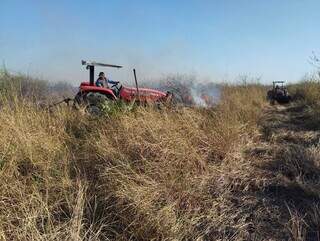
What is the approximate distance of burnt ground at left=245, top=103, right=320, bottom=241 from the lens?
3719 mm

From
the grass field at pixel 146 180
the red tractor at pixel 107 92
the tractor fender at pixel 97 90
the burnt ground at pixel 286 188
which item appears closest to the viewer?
the grass field at pixel 146 180

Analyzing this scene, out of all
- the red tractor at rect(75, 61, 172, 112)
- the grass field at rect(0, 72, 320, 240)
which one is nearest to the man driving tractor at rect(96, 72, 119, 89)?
the red tractor at rect(75, 61, 172, 112)

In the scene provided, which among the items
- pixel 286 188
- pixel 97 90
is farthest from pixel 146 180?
pixel 97 90

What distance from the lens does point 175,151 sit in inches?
191

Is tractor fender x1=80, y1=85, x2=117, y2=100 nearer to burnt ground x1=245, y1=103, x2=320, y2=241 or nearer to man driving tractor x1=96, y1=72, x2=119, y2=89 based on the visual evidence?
man driving tractor x1=96, y1=72, x2=119, y2=89

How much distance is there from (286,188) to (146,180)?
1.56m

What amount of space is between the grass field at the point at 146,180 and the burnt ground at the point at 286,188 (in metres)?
0.01

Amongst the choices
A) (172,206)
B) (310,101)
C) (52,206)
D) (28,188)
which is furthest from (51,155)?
(310,101)

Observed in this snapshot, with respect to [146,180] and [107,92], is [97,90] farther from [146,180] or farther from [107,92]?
[146,180]

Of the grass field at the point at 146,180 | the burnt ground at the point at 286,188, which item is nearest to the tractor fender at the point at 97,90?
the grass field at the point at 146,180

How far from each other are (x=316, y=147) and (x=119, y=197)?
3.29 meters

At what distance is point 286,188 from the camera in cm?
465

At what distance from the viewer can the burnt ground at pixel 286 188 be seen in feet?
12.2

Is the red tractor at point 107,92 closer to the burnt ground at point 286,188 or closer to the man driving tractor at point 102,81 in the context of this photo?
the man driving tractor at point 102,81
